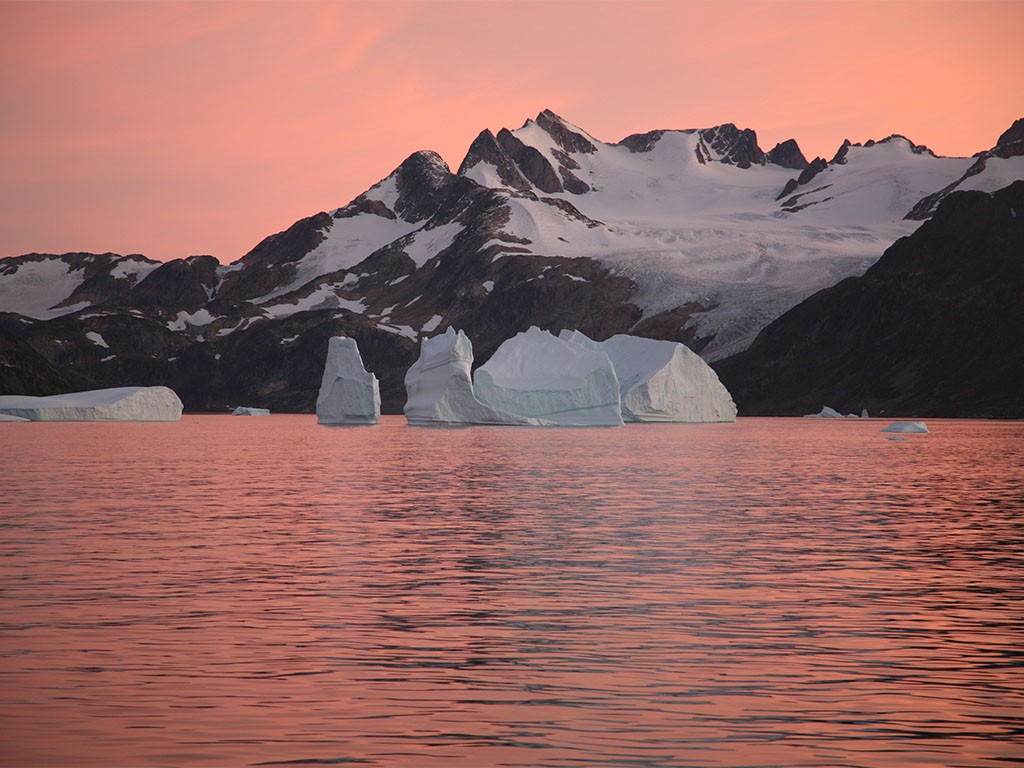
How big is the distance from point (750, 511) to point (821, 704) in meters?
23.0

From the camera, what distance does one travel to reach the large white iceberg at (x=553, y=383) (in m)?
111

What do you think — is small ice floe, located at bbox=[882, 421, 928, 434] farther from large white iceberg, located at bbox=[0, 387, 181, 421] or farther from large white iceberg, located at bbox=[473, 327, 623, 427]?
large white iceberg, located at bbox=[0, 387, 181, 421]

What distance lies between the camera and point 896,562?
80.3 ft

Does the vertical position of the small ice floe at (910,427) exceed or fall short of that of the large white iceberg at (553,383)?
it falls short

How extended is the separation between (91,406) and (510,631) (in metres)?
133

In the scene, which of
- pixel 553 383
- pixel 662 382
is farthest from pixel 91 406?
pixel 662 382

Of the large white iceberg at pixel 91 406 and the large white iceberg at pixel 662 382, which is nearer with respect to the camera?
the large white iceberg at pixel 662 382

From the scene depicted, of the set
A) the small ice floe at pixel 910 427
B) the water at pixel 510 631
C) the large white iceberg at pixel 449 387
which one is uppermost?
the large white iceberg at pixel 449 387

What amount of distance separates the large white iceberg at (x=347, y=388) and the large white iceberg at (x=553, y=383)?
17.7m

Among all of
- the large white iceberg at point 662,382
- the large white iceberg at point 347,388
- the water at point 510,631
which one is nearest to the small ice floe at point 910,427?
the large white iceberg at point 662,382

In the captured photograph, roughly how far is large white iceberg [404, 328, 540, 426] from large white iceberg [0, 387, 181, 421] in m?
44.6

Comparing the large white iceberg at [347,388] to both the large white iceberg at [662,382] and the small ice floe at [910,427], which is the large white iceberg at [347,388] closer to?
the large white iceberg at [662,382]

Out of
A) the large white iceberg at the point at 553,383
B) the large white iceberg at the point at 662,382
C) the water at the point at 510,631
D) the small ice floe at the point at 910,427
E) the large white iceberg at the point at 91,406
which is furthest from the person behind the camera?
the large white iceberg at the point at 91,406

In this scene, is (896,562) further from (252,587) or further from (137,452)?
Result: (137,452)
